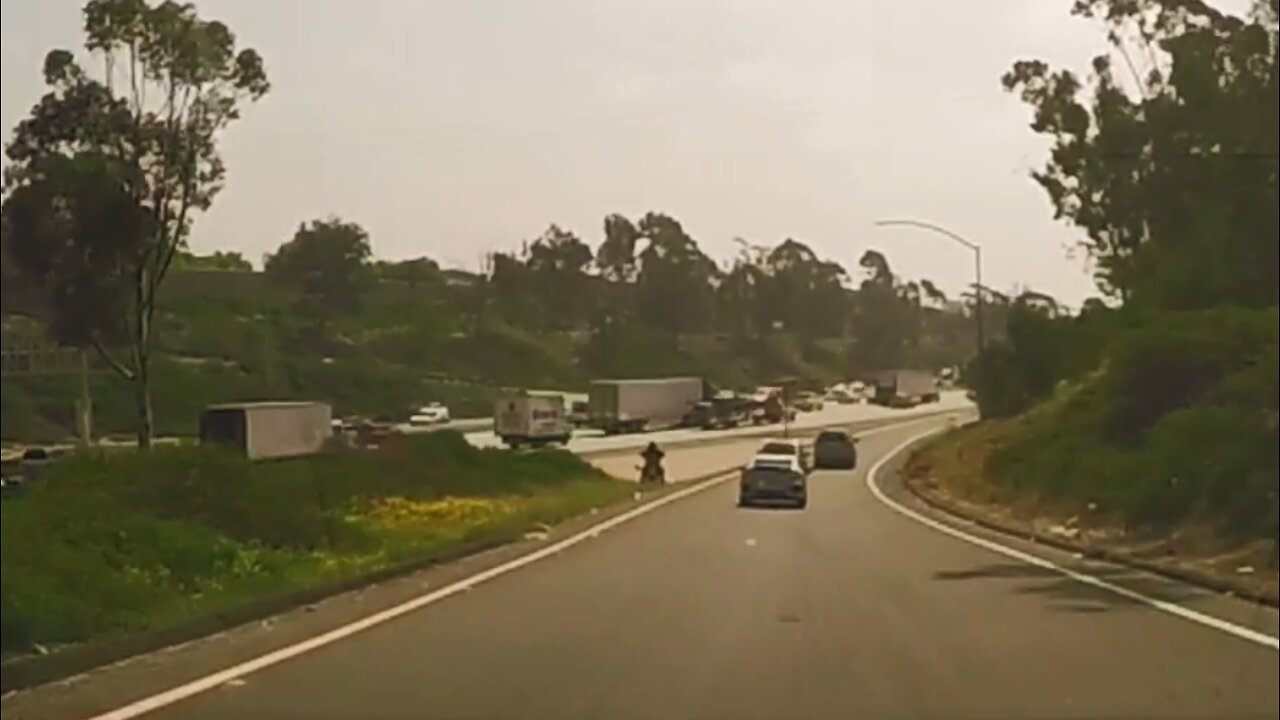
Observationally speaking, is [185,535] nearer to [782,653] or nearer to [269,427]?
[269,427]

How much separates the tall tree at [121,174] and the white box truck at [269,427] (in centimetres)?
183

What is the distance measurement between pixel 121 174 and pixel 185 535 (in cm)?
561

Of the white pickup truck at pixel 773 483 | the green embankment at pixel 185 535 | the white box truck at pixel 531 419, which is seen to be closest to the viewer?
the green embankment at pixel 185 535

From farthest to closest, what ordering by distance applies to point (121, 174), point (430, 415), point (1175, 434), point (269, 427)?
point (1175, 434)
point (430, 415)
point (269, 427)
point (121, 174)

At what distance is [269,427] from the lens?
21625mm

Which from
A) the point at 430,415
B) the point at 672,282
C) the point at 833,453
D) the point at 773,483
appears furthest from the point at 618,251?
the point at 430,415

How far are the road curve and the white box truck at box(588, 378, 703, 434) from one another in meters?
36.7

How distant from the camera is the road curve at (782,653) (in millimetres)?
13477

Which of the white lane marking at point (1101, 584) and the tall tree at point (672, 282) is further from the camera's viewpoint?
the tall tree at point (672, 282)

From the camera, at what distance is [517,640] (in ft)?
59.1

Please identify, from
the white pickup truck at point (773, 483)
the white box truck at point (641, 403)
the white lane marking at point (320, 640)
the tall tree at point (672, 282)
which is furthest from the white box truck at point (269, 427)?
the tall tree at point (672, 282)

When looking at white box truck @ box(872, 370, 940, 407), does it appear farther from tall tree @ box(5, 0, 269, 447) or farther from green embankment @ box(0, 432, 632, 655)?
tall tree @ box(5, 0, 269, 447)

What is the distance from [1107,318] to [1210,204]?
72.4 ft

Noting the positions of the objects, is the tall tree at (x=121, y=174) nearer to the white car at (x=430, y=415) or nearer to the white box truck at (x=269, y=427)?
the white box truck at (x=269, y=427)
